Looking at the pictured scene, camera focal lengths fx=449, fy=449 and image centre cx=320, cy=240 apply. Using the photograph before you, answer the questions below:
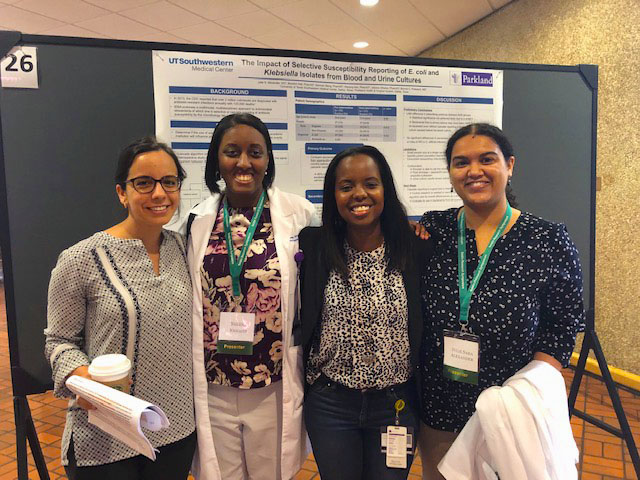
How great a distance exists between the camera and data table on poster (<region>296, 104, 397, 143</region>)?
2.17m

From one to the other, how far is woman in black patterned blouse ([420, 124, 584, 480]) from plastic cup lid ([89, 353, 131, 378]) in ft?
3.08

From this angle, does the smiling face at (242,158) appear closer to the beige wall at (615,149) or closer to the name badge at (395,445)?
the name badge at (395,445)

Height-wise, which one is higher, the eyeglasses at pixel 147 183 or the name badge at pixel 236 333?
the eyeglasses at pixel 147 183

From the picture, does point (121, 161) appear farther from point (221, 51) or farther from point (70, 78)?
point (221, 51)

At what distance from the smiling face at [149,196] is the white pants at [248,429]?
606 millimetres

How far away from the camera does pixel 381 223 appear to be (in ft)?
5.28

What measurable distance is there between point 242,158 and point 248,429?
95 centimetres

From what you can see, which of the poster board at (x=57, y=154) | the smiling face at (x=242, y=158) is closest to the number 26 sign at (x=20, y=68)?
the poster board at (x=57, y=154)

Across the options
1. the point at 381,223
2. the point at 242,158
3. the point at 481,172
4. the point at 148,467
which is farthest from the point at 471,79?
the point at 148,467

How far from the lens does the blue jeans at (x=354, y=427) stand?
4.73 ft

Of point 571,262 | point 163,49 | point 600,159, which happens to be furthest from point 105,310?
point 600,159

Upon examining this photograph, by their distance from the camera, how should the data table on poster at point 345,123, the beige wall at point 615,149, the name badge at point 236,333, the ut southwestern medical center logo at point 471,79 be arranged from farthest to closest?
the beige wall at point 615,149, the ut southwestern medical center logo at point 471,79, the data table on poster at point 345,123, the name badge at point 236,333

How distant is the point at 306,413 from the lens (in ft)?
5.08

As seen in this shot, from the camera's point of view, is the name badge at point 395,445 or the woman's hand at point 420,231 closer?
the name badge at point 395,445
